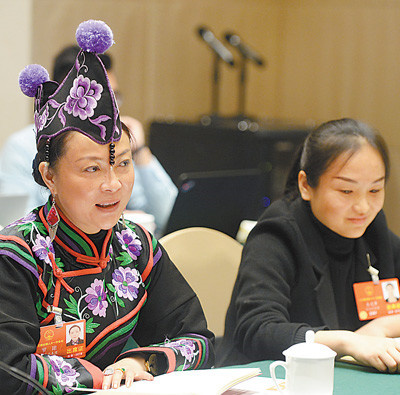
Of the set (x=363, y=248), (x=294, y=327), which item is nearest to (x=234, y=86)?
(x=363, y=248)

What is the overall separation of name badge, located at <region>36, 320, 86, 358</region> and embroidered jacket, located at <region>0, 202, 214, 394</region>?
1 cm

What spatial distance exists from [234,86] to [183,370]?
480cm

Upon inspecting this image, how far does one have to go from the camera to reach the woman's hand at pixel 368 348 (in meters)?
1.44

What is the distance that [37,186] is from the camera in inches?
106

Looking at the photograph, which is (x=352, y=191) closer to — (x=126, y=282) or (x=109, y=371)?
(x=126, y=282)

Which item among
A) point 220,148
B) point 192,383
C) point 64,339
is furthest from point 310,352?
point 220,148

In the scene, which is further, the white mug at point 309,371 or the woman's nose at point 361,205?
the woman's nose at point 361,205

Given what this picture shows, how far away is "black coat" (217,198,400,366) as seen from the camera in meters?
1.65

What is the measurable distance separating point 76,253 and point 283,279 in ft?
2.05

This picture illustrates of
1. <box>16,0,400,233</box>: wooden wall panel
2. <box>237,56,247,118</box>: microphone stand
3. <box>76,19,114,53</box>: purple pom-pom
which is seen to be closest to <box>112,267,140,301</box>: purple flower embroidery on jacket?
<box>76,19,114,53</box>: purple pom-pom

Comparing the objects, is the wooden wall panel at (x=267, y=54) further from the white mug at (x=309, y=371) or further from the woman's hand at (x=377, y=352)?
the white mug at (x=309, y=371)

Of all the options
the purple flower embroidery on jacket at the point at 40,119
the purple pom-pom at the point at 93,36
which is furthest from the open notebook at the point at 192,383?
the purple pom-pom at the point at 93,36

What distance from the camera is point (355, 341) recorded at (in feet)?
4.91

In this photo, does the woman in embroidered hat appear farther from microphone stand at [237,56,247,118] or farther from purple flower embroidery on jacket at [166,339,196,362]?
microphone stand at [237,56,247,118]
